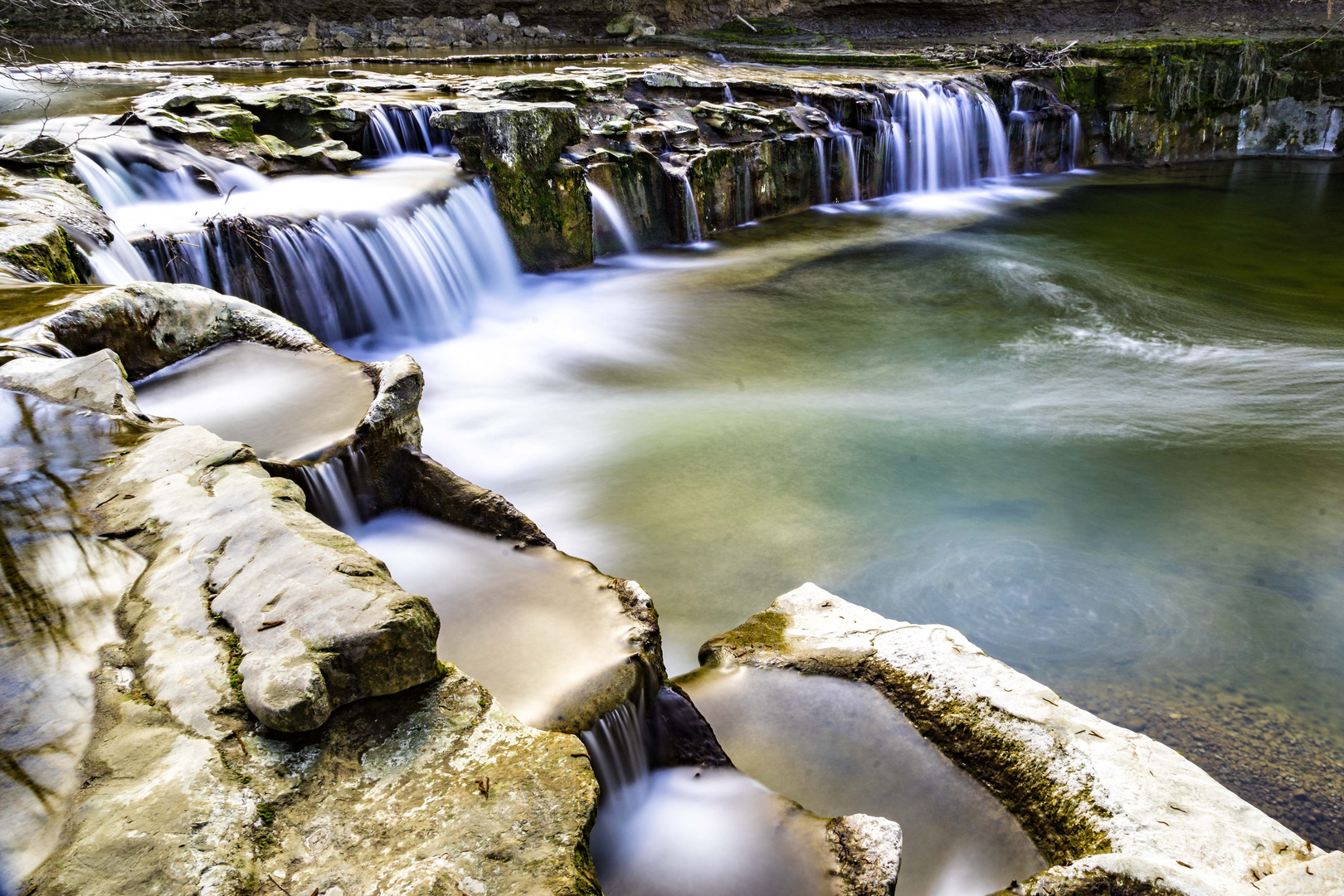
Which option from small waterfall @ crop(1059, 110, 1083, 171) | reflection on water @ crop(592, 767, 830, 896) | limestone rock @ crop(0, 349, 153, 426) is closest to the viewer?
reflection on water @ crop(592, 767, 830, 896)

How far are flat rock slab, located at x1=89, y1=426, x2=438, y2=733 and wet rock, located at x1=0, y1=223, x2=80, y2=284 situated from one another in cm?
212

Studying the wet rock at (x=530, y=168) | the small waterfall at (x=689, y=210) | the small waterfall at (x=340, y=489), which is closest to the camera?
the small waterfall at (x=340, y=489)

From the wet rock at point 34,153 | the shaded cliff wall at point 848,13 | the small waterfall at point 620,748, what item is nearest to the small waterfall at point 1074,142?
the shaded cliff wall at point 848,13

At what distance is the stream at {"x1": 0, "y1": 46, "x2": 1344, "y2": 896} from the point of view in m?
2.62

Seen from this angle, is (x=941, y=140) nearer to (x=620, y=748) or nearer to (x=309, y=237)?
(x=309, y=237)

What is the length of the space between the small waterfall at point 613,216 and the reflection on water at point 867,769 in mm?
6945

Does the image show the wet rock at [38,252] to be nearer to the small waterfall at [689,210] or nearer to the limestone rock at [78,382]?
the limestone rock at [78,382]

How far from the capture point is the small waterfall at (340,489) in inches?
130

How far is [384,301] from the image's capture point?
6.72 metres

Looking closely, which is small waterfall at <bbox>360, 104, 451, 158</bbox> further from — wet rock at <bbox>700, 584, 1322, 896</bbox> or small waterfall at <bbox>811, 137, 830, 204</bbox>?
wet rock at <bbox>700, 584, 1322, 896</bbox>

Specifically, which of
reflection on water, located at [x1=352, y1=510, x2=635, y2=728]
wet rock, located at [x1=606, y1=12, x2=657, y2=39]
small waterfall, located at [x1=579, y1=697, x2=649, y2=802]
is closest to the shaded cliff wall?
wet rock, located at [x1=606, y1=12, x2=657, y2=39]

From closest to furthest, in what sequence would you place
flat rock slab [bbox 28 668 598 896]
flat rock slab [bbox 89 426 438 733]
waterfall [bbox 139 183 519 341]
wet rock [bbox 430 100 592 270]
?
flat rock slab [bbox 28 668 598 896], flat rock slab [bbox 89 426 438 733], waterfall [bbox 139 183 519 341], wet rock [bbox 430 100 592 270]

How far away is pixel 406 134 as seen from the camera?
883 cm

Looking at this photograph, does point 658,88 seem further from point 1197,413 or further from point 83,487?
point 83,487
